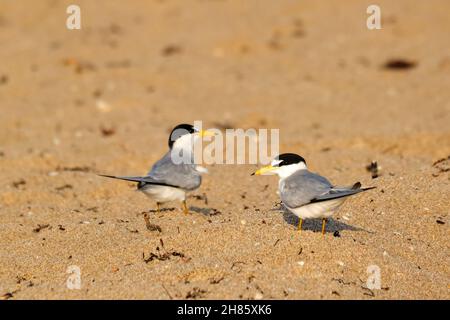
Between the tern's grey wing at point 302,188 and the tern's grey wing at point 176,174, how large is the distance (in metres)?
0.94

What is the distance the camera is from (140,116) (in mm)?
9148

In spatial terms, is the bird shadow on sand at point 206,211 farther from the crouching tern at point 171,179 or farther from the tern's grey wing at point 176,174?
the tern's grey wing at point 176,174

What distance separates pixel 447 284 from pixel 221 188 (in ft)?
8.97

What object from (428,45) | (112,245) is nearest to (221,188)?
(112,245)

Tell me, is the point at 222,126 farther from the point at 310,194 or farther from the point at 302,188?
the point at 310,194

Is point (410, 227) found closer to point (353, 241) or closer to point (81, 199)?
point (353, 241)

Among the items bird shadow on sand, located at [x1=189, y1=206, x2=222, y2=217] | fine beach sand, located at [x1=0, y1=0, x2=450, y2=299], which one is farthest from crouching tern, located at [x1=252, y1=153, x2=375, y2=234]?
bird shadow on sand, located at [x1=189, y1=206, x2=222, y2=217]

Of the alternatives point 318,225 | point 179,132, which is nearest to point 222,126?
point 179,132

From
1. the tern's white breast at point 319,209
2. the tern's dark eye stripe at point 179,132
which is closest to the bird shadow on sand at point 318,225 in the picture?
the tern's white breast at point 319,209

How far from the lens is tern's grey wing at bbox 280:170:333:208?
452 cm

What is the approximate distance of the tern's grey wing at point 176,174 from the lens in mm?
5371

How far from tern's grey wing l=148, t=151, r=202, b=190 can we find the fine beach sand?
29cm

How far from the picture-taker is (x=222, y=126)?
8.68m
